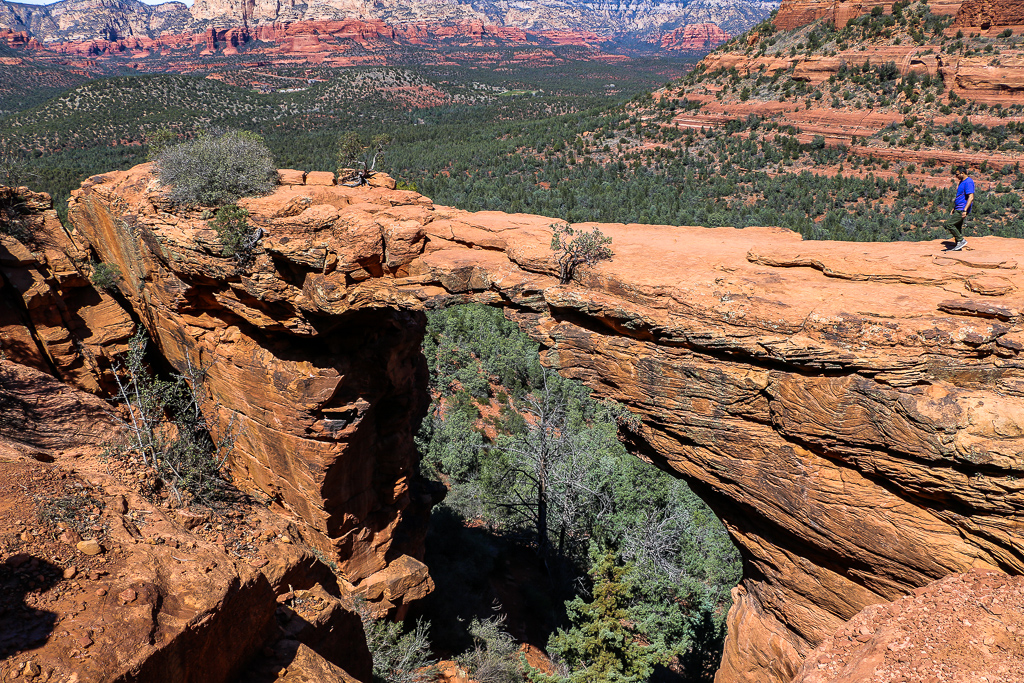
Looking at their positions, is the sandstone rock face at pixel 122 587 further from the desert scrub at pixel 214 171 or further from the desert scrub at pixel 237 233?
the desert scrub at pixel 214 171

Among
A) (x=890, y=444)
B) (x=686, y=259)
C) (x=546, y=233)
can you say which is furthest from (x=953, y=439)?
(x=546, y=233)

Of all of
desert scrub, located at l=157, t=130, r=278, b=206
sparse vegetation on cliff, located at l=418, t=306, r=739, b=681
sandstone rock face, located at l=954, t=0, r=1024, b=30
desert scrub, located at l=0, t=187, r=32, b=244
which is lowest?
sparse vegetation on cliff, located at l=418, t=306, r=739, b=681

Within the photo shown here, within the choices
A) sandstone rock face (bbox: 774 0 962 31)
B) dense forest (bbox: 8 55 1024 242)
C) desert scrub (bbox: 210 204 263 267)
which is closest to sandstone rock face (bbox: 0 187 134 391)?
dense forest (bbox: 8 55 1024 242)

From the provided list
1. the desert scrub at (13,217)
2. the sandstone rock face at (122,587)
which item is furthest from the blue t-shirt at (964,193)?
the desert scrub at (13,217)

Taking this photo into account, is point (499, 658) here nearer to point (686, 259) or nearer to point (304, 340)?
point (304, 340)

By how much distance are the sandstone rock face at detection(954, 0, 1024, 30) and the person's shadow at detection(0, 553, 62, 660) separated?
5464 cm

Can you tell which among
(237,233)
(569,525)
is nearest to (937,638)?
(237,233)

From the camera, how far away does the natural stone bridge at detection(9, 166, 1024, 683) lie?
5.18 meters

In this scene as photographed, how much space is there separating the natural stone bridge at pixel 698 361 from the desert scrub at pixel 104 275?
0.22 m

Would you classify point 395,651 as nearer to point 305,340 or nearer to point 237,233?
point 305,340

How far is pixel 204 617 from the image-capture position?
14.2 ft

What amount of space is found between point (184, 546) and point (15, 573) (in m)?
1.27

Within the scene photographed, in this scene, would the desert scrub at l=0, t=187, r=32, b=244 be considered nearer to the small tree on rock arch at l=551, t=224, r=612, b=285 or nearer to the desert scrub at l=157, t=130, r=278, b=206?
the desert scrub at l=157, t=130, r=278, b=206

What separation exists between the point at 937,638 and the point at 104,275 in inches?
573
